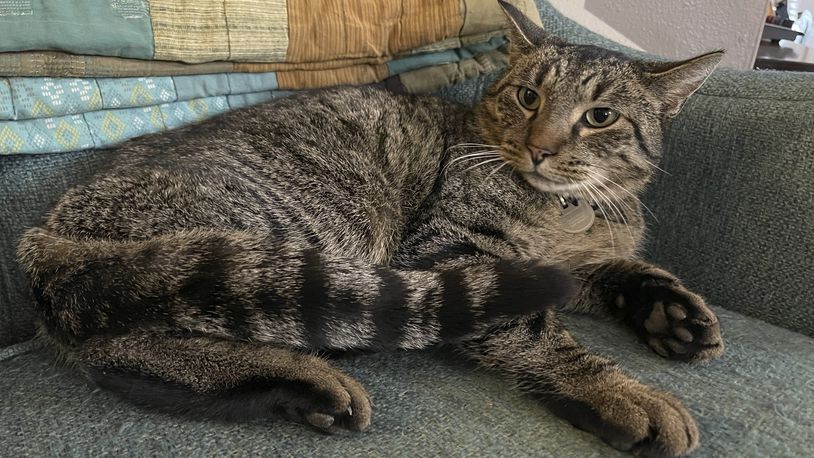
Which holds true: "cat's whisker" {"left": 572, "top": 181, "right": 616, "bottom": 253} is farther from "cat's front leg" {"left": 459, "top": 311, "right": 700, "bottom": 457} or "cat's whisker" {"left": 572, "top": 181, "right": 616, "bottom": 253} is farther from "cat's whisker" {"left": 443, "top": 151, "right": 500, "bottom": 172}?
"cat's front leg" {"left": 459, "top": 311, "right": 700, "bottom": 457}

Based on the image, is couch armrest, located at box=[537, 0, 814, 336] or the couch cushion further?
couch armrest, located at box=[537, 0, 814, 336]

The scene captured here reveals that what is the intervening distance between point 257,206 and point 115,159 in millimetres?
364

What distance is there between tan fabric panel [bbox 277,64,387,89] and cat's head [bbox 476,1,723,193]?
0.52 meters

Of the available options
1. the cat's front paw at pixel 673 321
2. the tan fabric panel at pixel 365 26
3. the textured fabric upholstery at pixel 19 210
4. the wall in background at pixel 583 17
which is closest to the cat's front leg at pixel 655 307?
the cat's front paw at pixel 673 321

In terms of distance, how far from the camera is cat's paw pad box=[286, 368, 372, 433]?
2.94 feet

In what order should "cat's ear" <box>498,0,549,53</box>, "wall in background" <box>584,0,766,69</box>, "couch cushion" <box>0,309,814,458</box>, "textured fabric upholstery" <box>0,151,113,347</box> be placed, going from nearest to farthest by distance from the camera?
"couch cushion" <box>0,309,814,458</box>
"textured fabric upholstery" <box>0,151,113,347</box>
"cat's ear" <box>498,0,549,53</box>
"wall in background" <box>584,0,766,69</box>

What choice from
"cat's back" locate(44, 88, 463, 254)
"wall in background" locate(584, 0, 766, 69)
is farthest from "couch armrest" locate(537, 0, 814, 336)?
"wall in background" locate(584, 0, 766, 69)

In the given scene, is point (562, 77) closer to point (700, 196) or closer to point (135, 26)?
point (700, 196)

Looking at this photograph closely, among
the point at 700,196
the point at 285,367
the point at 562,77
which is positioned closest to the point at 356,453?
the point at 285,367

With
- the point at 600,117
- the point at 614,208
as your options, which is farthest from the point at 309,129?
the point at 614,208

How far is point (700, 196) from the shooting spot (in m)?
1.45

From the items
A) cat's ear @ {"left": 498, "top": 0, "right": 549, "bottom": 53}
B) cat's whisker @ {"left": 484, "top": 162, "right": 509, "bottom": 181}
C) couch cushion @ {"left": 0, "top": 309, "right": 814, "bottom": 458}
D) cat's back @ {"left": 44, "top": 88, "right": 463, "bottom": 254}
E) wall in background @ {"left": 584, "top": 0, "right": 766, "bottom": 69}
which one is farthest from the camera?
wall in background @ {"left": 584, "top": 0, "right": 766, "bottom": 69}

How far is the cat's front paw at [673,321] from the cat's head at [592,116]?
0.92 feet

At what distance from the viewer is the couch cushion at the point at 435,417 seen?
87 cm
